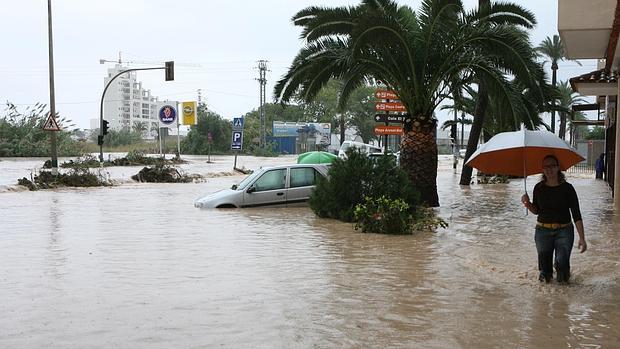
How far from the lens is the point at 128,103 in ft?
597

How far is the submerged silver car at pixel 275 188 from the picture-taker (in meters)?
15.5

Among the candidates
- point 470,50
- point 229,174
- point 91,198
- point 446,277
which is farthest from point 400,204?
point 229,174

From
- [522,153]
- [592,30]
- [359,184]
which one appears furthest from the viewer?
[359,184]

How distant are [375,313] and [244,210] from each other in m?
9.53

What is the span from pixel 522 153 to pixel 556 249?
1.47 m

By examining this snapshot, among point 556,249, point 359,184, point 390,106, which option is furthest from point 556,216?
point 390,106

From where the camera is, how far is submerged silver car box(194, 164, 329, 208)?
1551 cm

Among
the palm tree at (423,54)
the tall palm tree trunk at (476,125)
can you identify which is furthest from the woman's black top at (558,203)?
the tall palm tree trunk at (476,125)

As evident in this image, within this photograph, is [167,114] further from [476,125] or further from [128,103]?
[128,103]

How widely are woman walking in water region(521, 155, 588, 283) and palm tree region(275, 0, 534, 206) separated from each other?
8204 mm

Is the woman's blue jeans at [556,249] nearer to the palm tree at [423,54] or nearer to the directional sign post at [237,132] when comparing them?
the palm tree at [423,54]

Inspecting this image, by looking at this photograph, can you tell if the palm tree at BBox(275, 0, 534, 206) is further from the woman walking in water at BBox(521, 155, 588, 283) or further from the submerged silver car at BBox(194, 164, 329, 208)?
the woman walking in water at BBox(521, 155, 588, 283)

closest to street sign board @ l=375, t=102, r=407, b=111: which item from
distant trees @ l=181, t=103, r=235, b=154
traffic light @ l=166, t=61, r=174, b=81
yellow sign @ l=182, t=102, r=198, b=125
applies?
traffic light @ l=166, t=61, r=174, b=81

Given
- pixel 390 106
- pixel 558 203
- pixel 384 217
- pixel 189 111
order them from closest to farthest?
pixel 558 203, pixel 384 217, pixel 390 106, pixel 189 111
